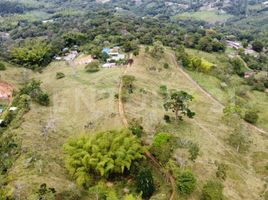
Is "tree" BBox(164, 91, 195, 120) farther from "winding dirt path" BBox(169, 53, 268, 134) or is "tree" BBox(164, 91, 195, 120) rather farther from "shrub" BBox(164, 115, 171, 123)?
"winding dirt path" BBox(169, 53, 268, 134)

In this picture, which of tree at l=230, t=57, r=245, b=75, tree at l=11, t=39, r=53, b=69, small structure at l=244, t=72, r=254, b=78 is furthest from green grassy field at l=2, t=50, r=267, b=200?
small structure at l=244, t=72, r=254, b=78

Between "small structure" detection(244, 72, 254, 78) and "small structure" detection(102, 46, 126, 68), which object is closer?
"small structure" detection(102, 46, 126, 68)

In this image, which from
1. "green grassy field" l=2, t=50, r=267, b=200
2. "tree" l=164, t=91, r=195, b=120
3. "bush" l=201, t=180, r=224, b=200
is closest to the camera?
"bush" l=201, t=180, r=224, b=200

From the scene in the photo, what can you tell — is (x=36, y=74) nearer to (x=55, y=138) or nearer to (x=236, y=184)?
(x=55, y=138)

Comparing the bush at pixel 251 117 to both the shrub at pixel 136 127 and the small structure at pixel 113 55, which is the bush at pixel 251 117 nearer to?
the shrub at pixel 136 127

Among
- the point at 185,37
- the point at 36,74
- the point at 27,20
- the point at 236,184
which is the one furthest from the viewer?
the point at 27,20

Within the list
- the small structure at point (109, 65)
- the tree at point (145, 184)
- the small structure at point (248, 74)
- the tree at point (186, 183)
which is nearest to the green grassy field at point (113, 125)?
the tree at point (145, 184)

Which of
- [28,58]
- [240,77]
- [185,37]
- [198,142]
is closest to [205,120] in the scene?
[198,142]
